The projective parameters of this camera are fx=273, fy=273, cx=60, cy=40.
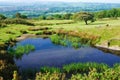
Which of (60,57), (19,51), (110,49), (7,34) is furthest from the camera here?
(7,34)

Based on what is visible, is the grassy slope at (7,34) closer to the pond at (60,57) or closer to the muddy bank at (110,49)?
the pond at (60,57)

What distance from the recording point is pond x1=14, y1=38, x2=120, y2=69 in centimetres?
4912

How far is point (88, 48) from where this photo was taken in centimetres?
6588

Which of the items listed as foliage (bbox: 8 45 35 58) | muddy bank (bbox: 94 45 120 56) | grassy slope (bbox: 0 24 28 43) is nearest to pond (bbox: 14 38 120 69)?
foliage (bbox: 8 45 35 58)

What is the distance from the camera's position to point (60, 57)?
55.1 meters

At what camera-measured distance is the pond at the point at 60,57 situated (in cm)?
4912

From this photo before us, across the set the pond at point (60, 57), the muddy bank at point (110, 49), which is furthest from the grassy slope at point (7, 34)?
the muddy bank at point (110, 49)

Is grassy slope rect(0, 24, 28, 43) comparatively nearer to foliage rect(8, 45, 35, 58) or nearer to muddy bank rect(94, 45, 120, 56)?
foliage rect(8, 45, 35, 58)

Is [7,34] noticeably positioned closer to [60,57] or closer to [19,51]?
[19,51]

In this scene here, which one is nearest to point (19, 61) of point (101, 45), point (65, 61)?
point (65, 61)

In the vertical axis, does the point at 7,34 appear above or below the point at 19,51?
below

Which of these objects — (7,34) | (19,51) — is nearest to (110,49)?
(19,51)

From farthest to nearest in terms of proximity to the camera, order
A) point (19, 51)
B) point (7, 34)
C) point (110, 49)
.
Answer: point (7, 34)
point (110, 49)
point (19, 51)

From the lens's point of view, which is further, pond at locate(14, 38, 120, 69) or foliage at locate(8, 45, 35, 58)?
foliage at locate(8, 45, 35, 58)
